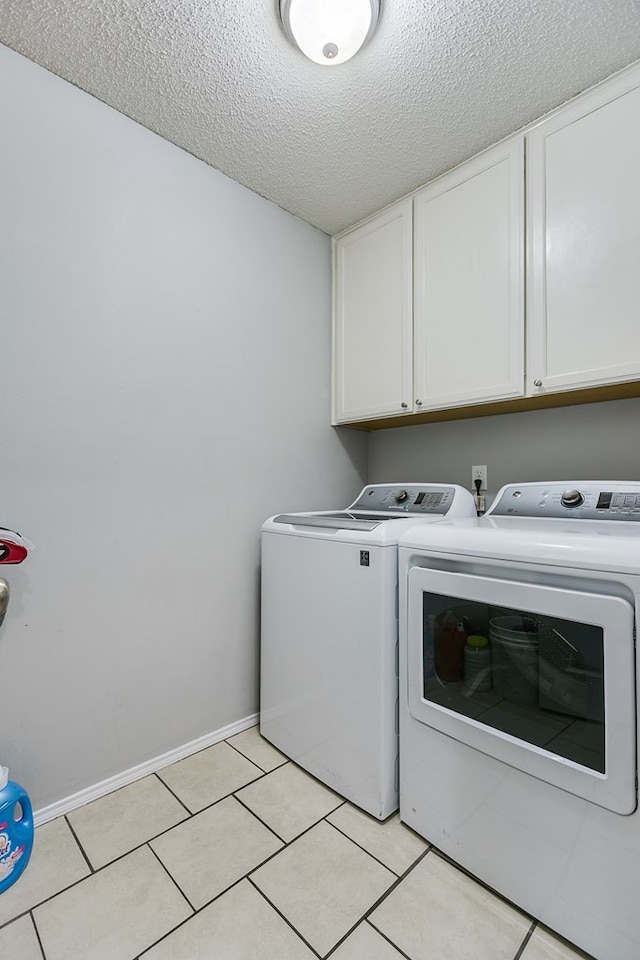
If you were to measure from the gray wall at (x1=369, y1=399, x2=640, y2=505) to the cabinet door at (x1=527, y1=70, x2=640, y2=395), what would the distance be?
1.07ft

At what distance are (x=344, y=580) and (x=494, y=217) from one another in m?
1.42

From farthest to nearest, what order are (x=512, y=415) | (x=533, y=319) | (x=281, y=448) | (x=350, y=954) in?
(x=281, y=448) → (x=512, y=415) → (x=533, y=319) → (x=350, y=954)

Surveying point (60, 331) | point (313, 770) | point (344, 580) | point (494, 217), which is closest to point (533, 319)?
point (494, 217)

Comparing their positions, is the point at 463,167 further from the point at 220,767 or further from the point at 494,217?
the point at 220,767

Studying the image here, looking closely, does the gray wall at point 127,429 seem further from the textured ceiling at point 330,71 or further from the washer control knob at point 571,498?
the washer control knob at point 571,498

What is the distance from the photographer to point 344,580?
4.91 ft

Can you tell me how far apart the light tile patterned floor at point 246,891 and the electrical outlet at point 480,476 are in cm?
129

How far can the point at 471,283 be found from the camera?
5.70 ft

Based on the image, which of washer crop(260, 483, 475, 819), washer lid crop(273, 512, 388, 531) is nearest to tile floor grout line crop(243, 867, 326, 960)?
washer crop(260, 483, 475, 819)

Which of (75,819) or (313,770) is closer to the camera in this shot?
(75,819)

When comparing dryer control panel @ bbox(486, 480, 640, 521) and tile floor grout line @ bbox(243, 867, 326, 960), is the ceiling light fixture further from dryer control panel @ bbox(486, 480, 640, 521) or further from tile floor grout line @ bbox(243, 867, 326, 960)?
tile floor grout line @ bbox(243, 867, 326, 960)

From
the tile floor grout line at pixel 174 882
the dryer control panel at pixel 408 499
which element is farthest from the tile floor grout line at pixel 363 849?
the dryer control panel at pixel 408 499

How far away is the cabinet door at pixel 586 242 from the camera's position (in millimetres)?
1373

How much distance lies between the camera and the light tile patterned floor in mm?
1018
